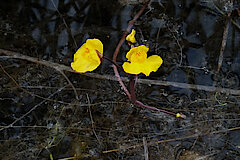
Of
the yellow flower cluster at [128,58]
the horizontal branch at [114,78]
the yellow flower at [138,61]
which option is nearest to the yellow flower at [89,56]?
the yellow flower cluster at [128,58]

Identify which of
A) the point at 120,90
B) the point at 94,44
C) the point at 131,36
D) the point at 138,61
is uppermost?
the point at 131,36

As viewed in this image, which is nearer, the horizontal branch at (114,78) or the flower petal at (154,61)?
the flower petal at (154,61)

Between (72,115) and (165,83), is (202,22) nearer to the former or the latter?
(165,83)

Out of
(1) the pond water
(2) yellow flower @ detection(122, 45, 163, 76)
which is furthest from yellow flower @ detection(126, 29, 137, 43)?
(1) the pond water

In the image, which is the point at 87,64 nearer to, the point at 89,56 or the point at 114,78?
the point at 89,56

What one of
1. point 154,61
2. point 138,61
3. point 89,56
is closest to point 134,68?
point 138,61

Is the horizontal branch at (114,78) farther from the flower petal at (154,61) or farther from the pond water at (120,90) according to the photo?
the flower petal at (154,61)

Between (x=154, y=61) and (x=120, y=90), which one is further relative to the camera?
(x=120, y=90)
